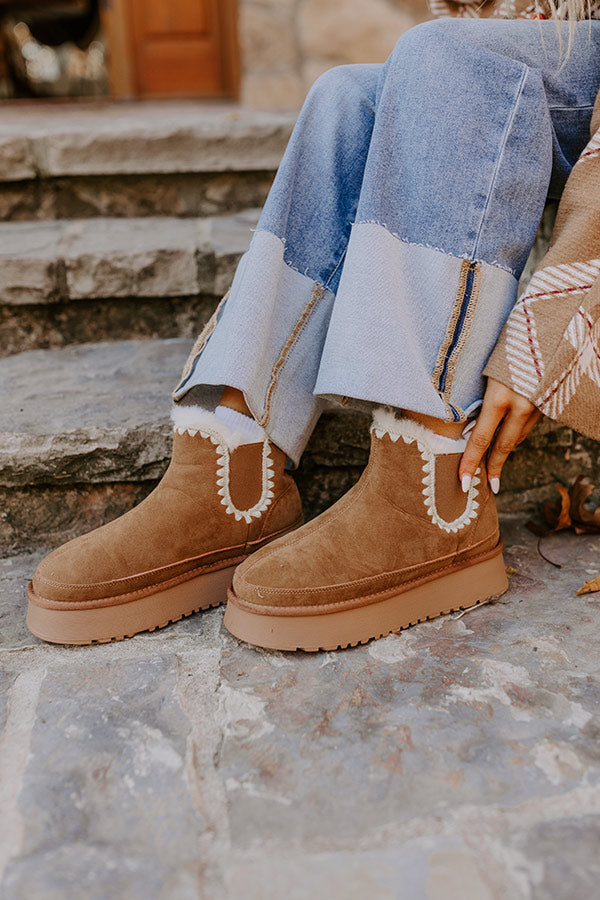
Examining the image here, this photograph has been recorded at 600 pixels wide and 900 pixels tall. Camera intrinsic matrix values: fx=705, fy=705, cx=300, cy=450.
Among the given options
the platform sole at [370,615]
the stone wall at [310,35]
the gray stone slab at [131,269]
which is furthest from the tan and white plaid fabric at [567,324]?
the stone wall at [310,35]

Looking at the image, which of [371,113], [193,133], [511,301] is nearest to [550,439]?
[511,301]

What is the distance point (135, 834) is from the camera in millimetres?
750

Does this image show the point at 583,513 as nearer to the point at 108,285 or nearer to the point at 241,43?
the point at 108,285

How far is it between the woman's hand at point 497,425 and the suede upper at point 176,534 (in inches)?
11.8

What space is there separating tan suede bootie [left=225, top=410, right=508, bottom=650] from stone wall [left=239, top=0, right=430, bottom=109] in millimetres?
2801

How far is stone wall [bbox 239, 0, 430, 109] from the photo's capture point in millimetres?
3199

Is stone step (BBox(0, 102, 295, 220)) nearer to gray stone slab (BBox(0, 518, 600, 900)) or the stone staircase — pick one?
the stone staircase

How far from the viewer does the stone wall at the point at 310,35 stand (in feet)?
10.5

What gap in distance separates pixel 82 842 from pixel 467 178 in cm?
94

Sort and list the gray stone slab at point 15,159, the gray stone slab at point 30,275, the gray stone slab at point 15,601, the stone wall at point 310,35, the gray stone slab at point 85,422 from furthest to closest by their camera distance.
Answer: the stone wall at point 310,35
the gray stone slab at point 15,159
the gray stone slab at point 30,275
the gray stone slab at point 85,422
the gray stone slab at point 15,601

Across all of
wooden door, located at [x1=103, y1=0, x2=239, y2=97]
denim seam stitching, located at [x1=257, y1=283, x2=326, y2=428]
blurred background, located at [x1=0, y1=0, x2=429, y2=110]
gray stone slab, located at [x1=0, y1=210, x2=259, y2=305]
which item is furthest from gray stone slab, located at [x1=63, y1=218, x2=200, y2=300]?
wooden door, located at [x1=103, y1=0, x2=239, y2=97]

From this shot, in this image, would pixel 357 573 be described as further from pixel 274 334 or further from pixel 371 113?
pixel 371 113

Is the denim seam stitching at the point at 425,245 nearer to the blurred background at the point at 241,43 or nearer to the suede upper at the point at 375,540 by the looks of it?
the suede upper at the point at 375,540

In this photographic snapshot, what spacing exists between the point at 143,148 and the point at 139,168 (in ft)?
0.20
